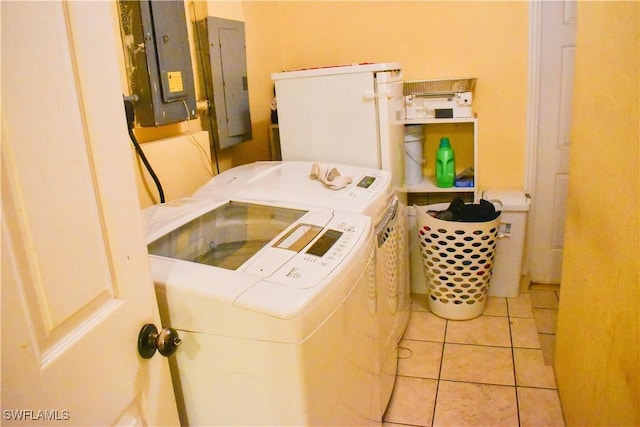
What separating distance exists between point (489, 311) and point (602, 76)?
164 centimetres

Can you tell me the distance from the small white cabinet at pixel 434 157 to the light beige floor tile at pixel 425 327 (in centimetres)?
71

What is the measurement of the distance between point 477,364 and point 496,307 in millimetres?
605

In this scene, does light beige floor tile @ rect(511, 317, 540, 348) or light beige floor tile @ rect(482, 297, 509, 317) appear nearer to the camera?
light beige floor tile @ rect(511, 317, 540, 348)

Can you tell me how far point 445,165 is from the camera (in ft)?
9.29

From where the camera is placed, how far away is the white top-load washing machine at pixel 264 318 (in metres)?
1.03

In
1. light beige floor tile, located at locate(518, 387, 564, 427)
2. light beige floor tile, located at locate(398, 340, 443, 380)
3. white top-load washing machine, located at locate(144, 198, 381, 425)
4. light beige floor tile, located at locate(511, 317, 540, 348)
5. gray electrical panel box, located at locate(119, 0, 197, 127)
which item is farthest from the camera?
light beige floor tile, located at locate(511, 317, 540, 348)

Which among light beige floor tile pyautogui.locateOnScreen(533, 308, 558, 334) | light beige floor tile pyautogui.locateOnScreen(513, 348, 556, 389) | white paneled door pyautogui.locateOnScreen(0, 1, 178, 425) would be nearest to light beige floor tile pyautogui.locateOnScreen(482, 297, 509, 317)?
light beige floor tile pyautogui.locateOnScreen(533, 308, 558, 334)

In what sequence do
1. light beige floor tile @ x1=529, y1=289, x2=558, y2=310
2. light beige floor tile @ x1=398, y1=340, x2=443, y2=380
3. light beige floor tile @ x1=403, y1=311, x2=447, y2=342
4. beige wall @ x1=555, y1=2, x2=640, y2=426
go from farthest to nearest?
light beige floor tile @ x1=529, y1=289, x2=558, y2=310 < light beige floor tile @ x1=403, y1=311, x2=447, y2=342 < light beige floor tile @ x1=398, y1=340, x2=443, y2=380 < beige wall @ x1=555, y1=2, x2=640, y2=426

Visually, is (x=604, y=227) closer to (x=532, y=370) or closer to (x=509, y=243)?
(x=532, y=370)

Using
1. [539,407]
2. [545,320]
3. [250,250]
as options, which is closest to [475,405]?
[539,407]

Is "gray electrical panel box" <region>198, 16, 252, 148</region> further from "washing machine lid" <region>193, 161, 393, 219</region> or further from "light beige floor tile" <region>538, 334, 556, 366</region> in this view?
"light beige floor tile" <region>538, 334, 556, 366</region>

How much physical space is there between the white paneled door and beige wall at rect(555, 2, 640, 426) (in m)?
1.09

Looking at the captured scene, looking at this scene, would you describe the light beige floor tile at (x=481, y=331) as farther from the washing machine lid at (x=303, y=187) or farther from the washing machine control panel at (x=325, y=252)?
the washing machine control panel at (x=325, y=252)

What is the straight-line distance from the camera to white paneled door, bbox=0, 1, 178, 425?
23.7 inches
